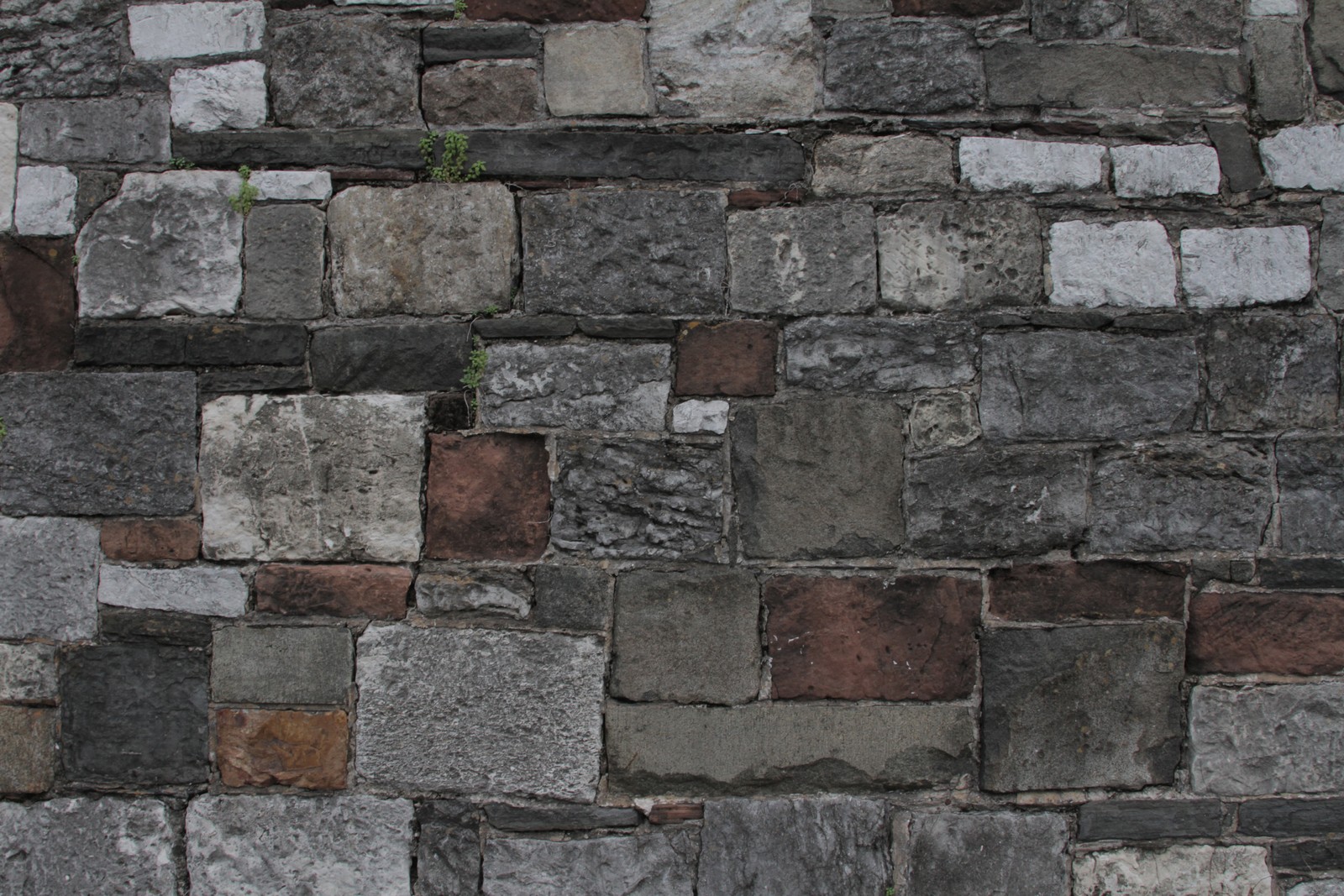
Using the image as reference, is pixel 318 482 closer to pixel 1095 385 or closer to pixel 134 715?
pixel 134 715

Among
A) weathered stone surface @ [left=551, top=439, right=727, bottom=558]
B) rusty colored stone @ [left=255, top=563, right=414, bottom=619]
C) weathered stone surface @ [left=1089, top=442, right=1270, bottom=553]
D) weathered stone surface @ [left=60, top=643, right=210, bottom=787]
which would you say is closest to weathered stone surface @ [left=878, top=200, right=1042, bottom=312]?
weathered stone surface @ [left=1089, top=442, right=1270, bottom=553]

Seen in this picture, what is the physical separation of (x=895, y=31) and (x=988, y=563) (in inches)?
59.0

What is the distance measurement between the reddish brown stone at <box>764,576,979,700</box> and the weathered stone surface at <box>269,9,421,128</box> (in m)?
1.70

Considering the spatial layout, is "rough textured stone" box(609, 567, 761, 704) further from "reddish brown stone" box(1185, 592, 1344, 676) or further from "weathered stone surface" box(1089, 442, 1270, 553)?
"reddish brown stone" box(1185, 592, 1344, 676)

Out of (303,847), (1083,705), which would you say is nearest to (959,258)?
(1083,705)

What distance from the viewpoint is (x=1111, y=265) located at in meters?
2.32

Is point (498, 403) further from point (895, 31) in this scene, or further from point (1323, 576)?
point (1323, 576)

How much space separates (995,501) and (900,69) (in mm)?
1227

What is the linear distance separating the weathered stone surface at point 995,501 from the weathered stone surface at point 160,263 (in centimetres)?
196

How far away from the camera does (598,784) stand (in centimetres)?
228

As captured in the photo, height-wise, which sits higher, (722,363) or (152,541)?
(722,363)

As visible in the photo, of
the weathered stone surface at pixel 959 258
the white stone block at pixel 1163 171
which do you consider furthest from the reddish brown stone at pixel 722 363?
the white stone block at pixel 1163 171

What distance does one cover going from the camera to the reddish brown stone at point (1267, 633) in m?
2.30

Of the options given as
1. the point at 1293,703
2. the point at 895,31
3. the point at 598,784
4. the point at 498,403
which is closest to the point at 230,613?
the point at 498,403
